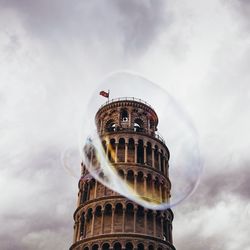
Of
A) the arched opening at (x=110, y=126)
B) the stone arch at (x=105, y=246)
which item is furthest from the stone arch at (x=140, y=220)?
the arched opening at (x=110, y=126)

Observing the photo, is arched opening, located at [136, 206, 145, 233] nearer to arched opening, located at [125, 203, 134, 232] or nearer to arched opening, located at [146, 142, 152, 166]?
arched opening, located at [125, 203, 134, 232]

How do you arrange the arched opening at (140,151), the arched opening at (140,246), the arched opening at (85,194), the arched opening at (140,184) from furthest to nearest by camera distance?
1. the arched opening at (140,151)
2. the arched opening at (85,194)
3. the arched opening at (140,184)
4. the arched opening at (140,246)

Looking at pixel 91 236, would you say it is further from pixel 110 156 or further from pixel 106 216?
pixel 110 156

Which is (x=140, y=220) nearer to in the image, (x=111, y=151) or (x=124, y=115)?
(x=111, y=151)

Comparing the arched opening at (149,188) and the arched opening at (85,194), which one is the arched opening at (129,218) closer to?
the arched opening at (149,188)

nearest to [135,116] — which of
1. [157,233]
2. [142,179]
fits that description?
[142,179]

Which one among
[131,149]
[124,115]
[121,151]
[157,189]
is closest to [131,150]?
[131,149]

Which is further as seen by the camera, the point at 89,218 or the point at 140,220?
the point at 89,218
